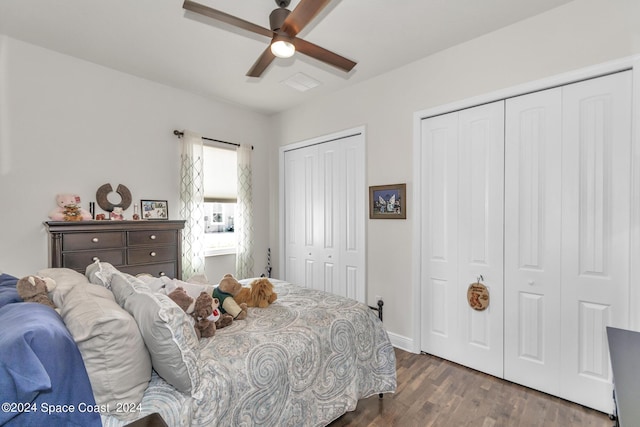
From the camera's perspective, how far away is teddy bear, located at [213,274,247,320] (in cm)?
188

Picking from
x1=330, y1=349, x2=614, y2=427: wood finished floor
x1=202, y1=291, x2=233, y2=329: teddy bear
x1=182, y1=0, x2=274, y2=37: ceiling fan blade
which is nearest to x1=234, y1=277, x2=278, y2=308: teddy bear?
x1=202, y1=291, x2=233, y2=329: teddy bear

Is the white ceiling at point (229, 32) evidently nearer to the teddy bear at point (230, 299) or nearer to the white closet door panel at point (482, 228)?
the white closet door panel at point (482, 228)

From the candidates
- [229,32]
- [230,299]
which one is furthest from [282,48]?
[230,299]

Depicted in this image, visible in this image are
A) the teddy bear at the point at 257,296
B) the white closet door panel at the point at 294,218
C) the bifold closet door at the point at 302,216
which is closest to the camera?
the teddy bear at the point at 257,296

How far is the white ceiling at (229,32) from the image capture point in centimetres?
216

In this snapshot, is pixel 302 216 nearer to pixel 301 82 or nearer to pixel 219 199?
pixel 219 199

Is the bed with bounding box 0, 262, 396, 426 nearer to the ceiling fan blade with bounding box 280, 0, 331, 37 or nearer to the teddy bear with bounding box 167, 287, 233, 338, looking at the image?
the teddy bear with bounding box 167, 287, 233, 338

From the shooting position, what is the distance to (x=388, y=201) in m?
3.17

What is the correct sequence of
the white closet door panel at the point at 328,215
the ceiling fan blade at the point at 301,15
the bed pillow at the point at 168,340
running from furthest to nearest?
the white closet door panel at the point at 328,215, the ceiling fan blade at the point at 301,15, the bed pillow at the point at 168,340

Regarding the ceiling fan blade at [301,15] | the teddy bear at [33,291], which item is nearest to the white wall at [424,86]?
the ceiling fan blade at [301,15]

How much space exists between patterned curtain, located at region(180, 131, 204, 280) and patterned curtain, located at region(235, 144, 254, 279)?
1.76 ft

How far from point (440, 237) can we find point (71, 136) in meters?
3.66

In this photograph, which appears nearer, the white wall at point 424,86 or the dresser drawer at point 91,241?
the white wall at point 424,86

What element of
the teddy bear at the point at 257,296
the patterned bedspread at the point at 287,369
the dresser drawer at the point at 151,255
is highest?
the dresser drawer at the point at 151,255
